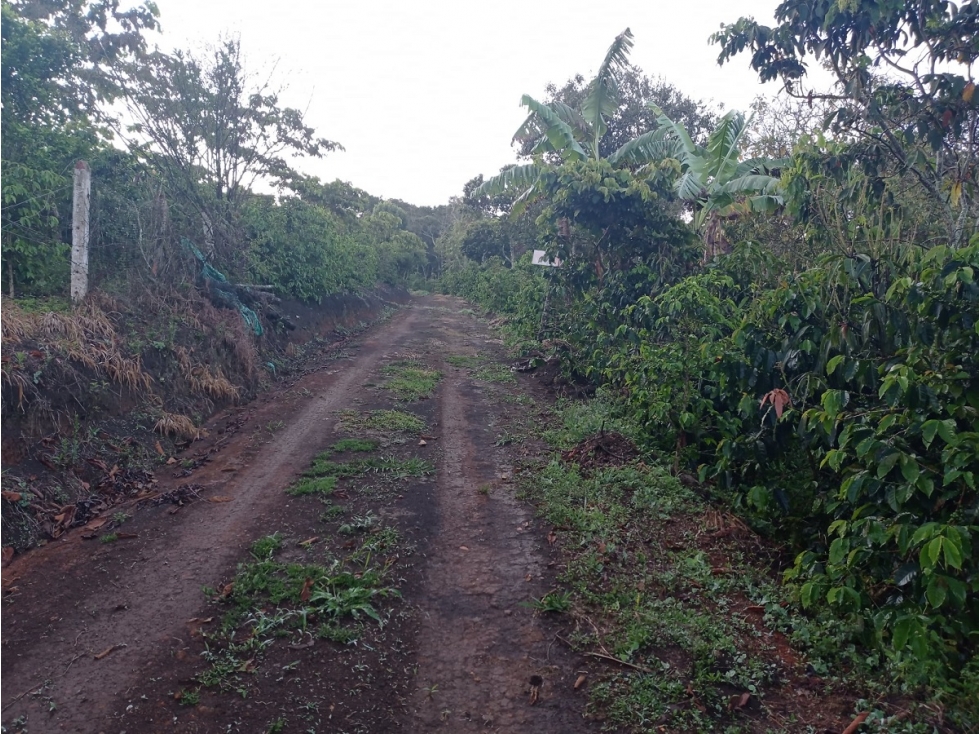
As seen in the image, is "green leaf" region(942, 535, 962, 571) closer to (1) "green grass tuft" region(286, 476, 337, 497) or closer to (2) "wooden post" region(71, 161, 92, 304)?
(1) "green grass tuft" region(286, 476, 337, 497)

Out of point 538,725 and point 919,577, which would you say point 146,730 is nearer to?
point 538,725

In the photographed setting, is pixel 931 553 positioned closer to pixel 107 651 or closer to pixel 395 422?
pixel 107 651

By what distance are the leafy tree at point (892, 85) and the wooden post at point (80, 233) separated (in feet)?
26.5

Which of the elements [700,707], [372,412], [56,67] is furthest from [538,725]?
[56,67]

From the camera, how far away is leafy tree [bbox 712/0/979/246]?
20.9 feet

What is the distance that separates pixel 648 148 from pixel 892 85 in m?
7.28

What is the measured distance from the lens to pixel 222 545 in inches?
204

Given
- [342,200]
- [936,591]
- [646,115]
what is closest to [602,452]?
[936,591]

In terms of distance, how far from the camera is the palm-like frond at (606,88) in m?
13.0

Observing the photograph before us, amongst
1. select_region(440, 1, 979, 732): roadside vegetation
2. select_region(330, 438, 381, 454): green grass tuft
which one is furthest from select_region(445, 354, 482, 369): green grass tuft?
select_region(330, 438, 381, 454): green grass tuft

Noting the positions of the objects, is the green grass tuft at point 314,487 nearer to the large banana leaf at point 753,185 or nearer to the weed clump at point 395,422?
the weed clump at point 395,422

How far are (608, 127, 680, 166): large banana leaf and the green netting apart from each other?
7.89 meters

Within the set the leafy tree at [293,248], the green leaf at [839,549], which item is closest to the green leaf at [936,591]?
the green leaf at [839,549]

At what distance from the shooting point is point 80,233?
8547 millimetres
